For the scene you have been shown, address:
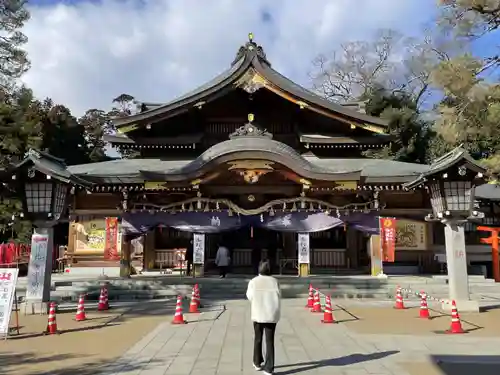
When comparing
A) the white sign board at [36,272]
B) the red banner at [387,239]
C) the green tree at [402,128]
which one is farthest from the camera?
the green tree at [402,128]

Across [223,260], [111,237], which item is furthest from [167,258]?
[223,260]

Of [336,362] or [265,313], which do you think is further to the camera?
[336,362]

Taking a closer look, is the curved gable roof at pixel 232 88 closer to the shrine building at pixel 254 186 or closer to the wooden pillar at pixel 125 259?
the shrine building at pixel 254 186

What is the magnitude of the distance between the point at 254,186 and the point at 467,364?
39.9 ft

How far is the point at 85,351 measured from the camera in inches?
320

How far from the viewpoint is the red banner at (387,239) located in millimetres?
17703

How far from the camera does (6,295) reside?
30.6ft

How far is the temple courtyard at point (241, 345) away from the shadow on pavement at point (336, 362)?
0.6 inches

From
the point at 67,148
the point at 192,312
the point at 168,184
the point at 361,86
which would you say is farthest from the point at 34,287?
the point at 361,86

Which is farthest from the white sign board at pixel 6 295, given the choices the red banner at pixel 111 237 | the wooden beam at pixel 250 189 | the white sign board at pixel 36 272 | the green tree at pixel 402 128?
the green tree at pixel 402 128

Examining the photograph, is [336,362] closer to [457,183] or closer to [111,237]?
[457,183]

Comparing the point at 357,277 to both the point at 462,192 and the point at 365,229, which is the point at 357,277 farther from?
the point at 462,192

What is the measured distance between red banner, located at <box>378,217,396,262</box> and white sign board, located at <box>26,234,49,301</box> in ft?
40.0

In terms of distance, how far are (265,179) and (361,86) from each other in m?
27.6
